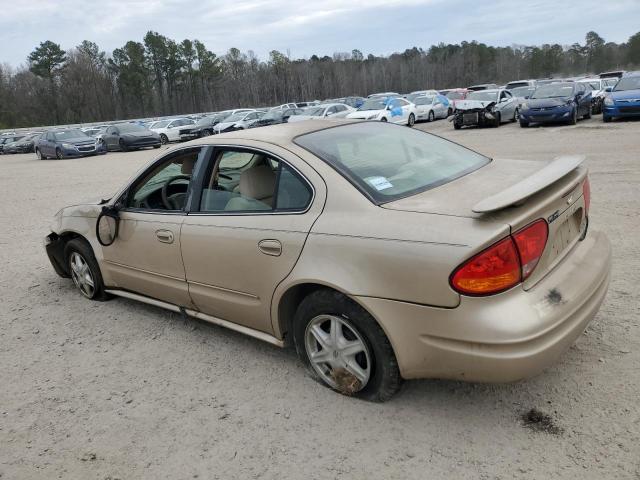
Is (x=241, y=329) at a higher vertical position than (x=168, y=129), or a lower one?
lower

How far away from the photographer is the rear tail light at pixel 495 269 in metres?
2.42

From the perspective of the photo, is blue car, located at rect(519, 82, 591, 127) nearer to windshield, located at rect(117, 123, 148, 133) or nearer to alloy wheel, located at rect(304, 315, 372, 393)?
alloy wheel, located at rect(304, 315, 372, 393)

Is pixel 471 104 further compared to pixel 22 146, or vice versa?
pixel 22 146

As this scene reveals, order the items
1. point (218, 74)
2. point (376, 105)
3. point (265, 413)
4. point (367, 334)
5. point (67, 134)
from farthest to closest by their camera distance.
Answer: point (218, 74) → point (67, 134) → point (376, 105) → point (265, 413) → point (367, 334)

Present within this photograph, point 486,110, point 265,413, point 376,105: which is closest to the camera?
point 265,413

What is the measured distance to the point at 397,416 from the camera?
2.90m

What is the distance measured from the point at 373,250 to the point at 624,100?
18.4 metres

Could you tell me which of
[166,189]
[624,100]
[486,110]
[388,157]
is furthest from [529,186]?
[486,110]

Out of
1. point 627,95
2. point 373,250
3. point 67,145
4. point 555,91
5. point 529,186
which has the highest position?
point 555,91

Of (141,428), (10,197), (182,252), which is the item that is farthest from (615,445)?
(10,197)

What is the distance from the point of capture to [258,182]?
3549 millimetres

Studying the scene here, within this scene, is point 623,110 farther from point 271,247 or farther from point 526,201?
point 271,247

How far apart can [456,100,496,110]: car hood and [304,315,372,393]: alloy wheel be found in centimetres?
2116

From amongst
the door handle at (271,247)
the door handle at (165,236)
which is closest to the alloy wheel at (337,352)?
the door handle at (271,247)
